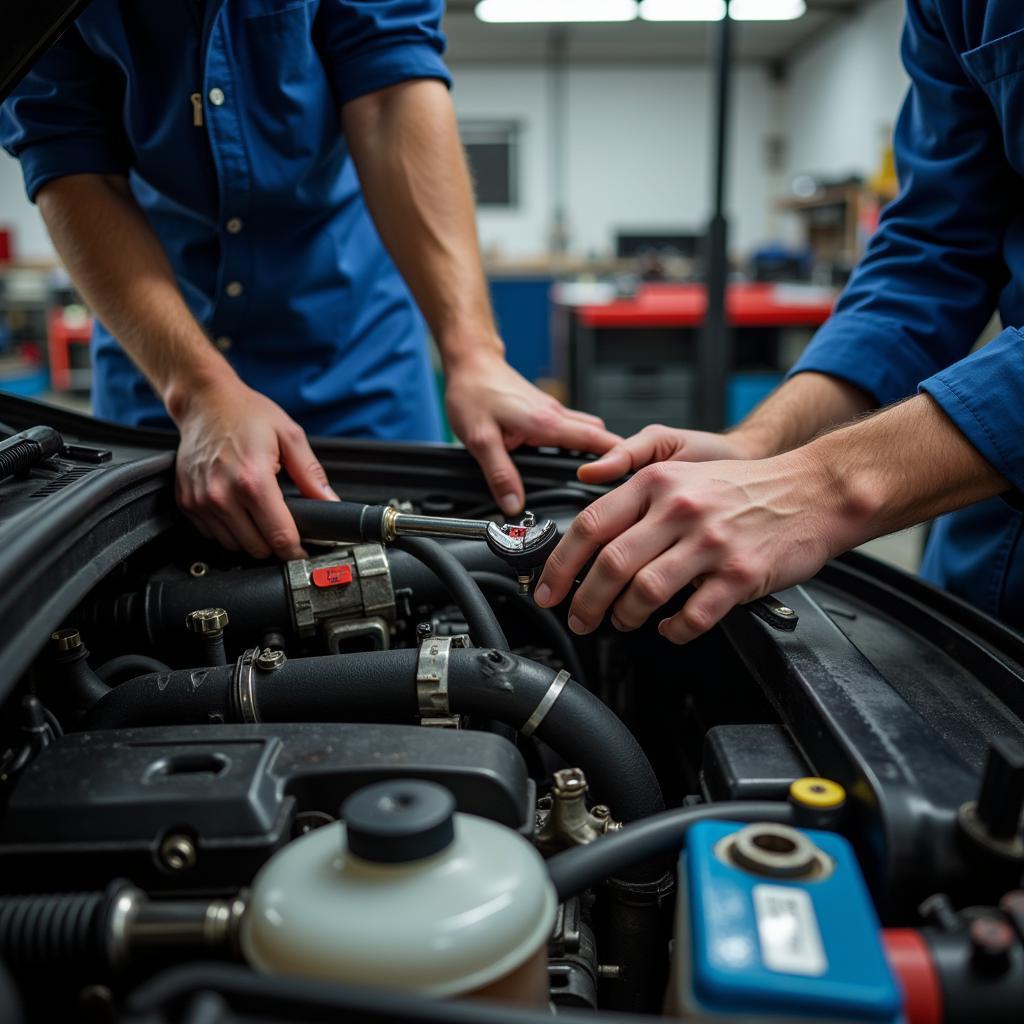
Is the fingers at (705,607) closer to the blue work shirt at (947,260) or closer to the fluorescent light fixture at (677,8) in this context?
the blue work shirt at (947,260)

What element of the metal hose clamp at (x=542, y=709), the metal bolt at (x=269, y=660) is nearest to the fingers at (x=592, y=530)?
the metal hose clamp at (x=542, y=709)

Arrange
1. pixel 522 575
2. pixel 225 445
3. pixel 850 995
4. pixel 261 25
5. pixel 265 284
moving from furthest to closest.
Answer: pixel 265 284 < pixel 261 25 < pixel 225 445 < pixel 522 575 < pixel 850 995

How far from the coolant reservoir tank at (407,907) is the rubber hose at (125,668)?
1.19ft

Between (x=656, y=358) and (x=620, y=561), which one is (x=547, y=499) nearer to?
(x=620, y=561)

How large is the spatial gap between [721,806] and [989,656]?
0.31m

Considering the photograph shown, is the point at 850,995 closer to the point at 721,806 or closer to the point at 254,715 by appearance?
the point at 721,806

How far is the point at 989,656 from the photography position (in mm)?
685

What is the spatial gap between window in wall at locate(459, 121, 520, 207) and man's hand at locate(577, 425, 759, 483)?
29.7ft

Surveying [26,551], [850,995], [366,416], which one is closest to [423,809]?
[850,995]

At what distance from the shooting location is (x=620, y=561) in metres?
0.65

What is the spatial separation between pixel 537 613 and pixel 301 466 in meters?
0.28

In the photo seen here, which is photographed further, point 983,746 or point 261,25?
point 261,25

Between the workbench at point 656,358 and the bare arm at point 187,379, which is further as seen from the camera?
the workbench at point 656,358

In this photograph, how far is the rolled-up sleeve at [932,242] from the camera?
3.18 feet
